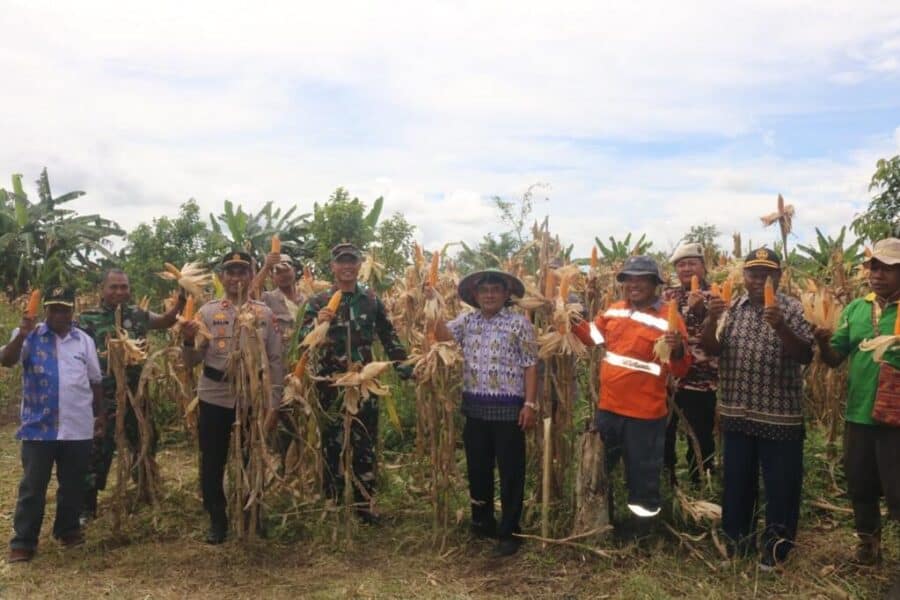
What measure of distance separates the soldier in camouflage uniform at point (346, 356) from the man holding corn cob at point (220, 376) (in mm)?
372

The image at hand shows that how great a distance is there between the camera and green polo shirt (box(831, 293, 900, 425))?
338 cm

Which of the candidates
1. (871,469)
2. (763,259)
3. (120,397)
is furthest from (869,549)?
(120,397)

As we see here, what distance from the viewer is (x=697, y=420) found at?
469 centimetres

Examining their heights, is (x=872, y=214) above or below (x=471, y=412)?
above

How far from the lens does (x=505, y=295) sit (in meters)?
4.16

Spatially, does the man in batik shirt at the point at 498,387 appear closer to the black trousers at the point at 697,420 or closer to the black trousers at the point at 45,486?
the black trousers at the point at 697,420

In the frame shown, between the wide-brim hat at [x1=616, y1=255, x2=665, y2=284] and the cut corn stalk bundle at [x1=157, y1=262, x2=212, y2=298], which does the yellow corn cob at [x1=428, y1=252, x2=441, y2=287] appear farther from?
the cut corn stalk bundle at [x1=157, y1=262, x2=212, y2=298]

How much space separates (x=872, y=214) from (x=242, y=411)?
9.09m

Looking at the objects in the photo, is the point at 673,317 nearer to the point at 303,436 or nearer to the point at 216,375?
the point at 303,436

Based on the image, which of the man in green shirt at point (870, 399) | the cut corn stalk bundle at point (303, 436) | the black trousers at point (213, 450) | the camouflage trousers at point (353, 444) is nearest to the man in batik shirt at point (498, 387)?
the camouflage trousers at point (353, 444)

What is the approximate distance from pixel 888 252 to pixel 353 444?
319 cm

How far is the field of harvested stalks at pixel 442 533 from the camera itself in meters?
3.64

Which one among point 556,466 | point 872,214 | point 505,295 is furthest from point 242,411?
point 872,214

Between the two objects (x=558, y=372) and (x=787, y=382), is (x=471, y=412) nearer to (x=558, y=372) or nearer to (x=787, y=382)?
(x=558, y=372)
